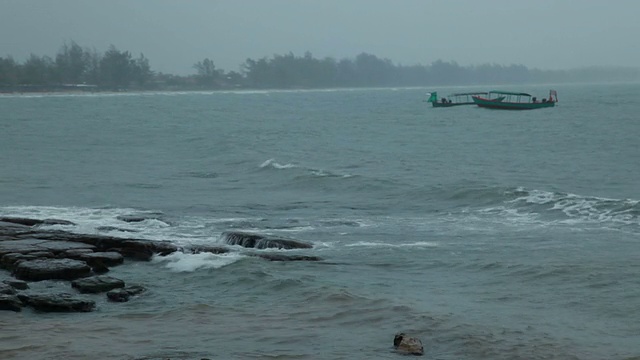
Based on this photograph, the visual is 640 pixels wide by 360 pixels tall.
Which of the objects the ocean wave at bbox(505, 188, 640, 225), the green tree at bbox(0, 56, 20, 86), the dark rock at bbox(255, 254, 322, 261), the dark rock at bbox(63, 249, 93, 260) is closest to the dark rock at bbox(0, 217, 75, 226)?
the dark rock at bbox(63, 249, 93, 260)

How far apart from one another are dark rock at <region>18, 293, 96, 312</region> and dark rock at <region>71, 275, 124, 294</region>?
3.13ft

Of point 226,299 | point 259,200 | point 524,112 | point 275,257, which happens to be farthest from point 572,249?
point 524,112

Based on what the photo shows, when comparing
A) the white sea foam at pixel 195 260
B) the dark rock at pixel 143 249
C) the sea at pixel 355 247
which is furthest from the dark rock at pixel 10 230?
the white sea foam at pixel 195 260

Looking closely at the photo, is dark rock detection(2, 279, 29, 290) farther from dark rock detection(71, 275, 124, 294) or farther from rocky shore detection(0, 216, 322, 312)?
dark rock detection(71, 275, 124, 294)

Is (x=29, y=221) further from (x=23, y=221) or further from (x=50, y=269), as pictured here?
(x=50, y=269)

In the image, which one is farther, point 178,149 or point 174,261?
point 178,149

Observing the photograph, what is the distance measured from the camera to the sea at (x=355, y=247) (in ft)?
38.9

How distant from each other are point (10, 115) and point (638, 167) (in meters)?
59.2

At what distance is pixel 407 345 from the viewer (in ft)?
36.8

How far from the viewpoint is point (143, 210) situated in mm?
24656

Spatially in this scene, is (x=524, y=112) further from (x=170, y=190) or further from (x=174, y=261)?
(x=174, y=261)

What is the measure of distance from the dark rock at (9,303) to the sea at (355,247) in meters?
0.17

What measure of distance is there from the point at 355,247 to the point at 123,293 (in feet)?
20.0

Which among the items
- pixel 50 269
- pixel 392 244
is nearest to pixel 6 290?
pixel 50 269
